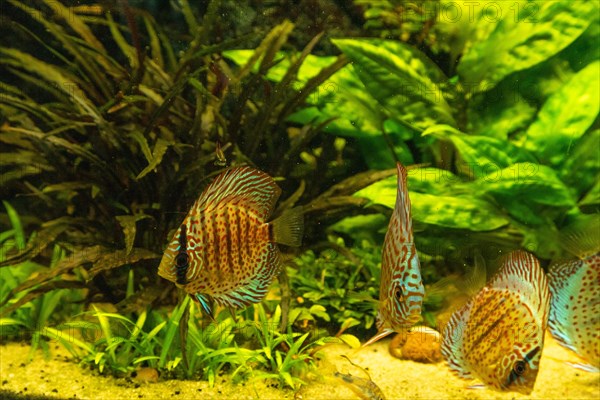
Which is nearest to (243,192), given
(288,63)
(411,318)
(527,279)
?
(411,318)

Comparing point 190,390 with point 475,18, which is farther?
point 475,18

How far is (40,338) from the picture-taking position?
3059 millimetres

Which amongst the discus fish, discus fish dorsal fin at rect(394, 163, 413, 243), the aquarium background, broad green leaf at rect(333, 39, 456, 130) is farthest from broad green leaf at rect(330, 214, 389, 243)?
discus fish dorsal fin at rect(394, 163, 413, 243)

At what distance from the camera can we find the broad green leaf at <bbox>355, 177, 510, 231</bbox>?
285 cm

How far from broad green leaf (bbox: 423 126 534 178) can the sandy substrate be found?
101 cm

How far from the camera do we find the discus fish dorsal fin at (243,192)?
1.60 m

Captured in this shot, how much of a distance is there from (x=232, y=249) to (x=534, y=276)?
86 centimetres

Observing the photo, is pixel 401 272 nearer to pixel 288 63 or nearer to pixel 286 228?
pixel 286 228

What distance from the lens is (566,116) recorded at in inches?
114

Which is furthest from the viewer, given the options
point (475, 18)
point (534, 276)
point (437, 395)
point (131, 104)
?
point (475, 18)

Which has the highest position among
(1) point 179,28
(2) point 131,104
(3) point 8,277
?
(1) point 179,28

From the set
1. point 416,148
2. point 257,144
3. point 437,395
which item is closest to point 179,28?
point 257,144

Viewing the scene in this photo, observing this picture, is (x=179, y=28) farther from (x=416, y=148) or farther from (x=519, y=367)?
(x=519, y=367)

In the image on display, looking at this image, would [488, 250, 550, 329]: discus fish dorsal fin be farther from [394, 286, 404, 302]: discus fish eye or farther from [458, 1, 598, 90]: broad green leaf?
[458, 1, 598, 90]: broad green leaf
